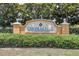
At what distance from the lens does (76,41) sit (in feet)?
29.7

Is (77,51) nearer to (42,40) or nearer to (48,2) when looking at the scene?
(42,40)

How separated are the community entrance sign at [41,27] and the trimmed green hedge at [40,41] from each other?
0.28 m

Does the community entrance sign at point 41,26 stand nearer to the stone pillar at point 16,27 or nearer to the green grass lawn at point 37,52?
the stone pillar at point 16,27

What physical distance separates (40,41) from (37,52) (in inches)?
19.5

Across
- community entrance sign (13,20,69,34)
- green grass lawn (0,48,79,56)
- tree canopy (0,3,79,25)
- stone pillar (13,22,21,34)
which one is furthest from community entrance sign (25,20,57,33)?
green grass lawn (0,48,79,56)

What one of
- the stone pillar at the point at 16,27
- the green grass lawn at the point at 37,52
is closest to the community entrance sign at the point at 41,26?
the stone pillar at the point at 16,27

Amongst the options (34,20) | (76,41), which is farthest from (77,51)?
(34,20)

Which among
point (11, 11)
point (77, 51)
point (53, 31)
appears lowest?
point (77, 51)

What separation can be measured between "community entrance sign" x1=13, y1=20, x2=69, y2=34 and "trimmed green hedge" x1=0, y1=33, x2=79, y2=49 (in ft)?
0.93

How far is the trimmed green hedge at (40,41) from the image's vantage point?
29.7ft

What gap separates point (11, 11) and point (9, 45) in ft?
3.87

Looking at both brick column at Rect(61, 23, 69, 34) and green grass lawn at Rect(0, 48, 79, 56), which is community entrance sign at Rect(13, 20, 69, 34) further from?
green grass lawn at Rect(0, 48, 79, 56)

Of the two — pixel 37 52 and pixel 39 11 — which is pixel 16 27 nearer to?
pixel 39 11

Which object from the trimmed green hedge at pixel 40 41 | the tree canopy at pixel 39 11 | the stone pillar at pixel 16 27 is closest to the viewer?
the trimmed green hedge at pixel 40 41
